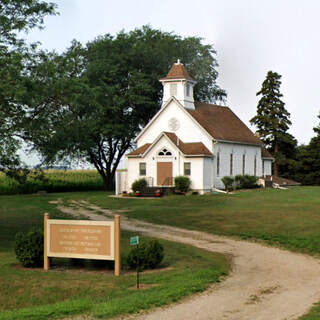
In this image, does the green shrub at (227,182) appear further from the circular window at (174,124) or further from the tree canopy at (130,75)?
the tree canopy at (130,75)

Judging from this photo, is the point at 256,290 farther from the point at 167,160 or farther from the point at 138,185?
the point at 167,160

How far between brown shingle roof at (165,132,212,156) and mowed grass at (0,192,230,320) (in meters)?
32.7

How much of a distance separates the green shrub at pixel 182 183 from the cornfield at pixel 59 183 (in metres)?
12.9

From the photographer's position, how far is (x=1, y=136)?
26.0 m

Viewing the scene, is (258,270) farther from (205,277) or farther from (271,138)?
(271,138)

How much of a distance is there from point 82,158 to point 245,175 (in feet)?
54.4

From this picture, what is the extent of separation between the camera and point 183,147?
5581 centimetres

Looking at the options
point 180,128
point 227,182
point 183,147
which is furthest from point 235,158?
point 183,147

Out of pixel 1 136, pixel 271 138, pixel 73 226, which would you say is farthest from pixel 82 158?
pixel 73 226

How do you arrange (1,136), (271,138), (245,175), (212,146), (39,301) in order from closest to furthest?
(39,301), (1,136), (212,146), (245,175), (271,138)

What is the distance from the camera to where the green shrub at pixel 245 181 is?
5962 centimetres

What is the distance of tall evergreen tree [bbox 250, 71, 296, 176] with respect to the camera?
3063 inches

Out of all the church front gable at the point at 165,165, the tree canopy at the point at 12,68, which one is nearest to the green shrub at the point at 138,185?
the church front gable at the point at 165,165

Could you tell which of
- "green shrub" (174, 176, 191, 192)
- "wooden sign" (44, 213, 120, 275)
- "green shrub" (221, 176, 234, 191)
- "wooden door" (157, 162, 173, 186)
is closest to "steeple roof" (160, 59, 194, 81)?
"wooden door" (157, 162, 173, 186)
